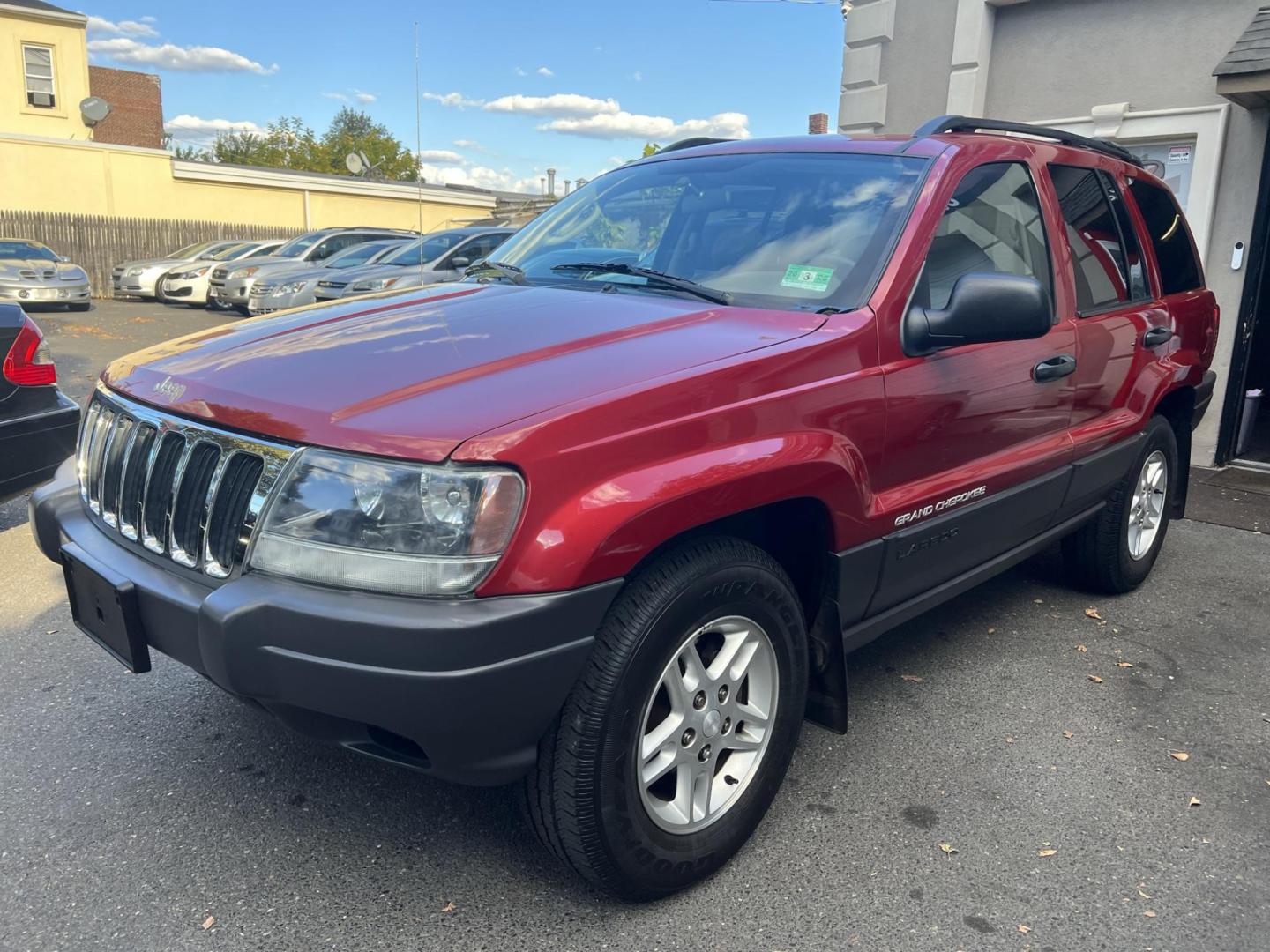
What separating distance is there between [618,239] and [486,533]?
1765 millimetres

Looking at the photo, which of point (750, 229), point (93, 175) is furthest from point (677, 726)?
point (93, 175)

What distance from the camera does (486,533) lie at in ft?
6.49

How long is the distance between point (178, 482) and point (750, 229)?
6.07 ft

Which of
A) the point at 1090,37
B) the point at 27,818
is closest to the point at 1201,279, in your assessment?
the point at 1090,37

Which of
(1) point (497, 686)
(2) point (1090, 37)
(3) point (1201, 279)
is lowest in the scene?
(1) point (497, 686)

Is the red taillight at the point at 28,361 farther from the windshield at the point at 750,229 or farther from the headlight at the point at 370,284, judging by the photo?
the headlight at the point at 370,284

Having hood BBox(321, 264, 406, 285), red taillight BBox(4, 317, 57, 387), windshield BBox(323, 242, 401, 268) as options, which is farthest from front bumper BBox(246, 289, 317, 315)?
red taillight BBox(4, 317, 57, 387)

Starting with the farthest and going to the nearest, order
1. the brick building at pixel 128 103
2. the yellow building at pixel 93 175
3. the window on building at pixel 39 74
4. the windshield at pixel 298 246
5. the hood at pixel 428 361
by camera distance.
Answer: the brick building at pixel 128 103, the window on building at pixel 39 74, the yellow building at pixel 93 175, the windshield at pixel 298 246, the hood at pixel 428 361

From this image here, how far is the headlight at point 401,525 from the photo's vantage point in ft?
6.48

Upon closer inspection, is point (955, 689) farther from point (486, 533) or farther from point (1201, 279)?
point (1201, 279)

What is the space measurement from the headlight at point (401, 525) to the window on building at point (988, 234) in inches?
60.7

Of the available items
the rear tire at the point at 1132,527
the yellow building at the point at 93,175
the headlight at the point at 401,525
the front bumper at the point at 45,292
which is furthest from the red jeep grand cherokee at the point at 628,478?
the yellow building at the point at 93,175

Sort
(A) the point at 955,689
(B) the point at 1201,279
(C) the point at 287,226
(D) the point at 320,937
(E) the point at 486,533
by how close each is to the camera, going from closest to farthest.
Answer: (E) the point at 486,533, (D) the point at 320,937, (A) the point at 955,689, (B) the point at 1201,279, (C) the point at 287,226

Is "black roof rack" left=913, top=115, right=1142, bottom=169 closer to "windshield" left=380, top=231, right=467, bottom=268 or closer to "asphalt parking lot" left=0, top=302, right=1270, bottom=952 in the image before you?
"asphalt parking lot" left=0, top=302, right=1270, bottom=952
